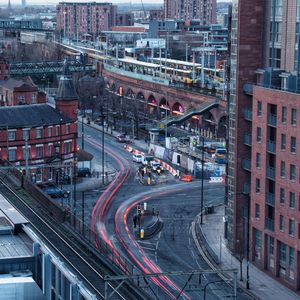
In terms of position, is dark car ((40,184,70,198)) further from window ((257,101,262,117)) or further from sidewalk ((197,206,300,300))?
window ((257,101,262,117))

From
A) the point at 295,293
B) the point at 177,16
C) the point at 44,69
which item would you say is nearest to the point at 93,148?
the point at 44,69

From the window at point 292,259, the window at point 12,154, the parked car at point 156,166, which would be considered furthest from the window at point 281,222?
the parked car at point 156,166

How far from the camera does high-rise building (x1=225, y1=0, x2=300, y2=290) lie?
2903 cm

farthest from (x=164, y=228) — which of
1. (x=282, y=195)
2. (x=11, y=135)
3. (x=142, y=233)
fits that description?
(x=11, y=135)

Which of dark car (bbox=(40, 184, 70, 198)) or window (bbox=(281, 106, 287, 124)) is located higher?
window (bbox=(281, 106, 287, 124))

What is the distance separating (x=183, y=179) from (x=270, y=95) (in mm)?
16380

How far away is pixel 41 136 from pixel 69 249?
910 inches

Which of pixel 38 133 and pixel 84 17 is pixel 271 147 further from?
pixel 84 17

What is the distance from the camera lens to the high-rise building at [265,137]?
29.0 m

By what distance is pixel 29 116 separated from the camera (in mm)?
45062

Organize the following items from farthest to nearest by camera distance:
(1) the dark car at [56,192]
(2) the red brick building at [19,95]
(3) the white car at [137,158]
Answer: (2) the red brick building at [19,95]
(3) the white car at [137,158]
(1) the dark car at [56,192]

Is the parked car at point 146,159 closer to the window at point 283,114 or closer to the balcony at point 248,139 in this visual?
the balcony at point 248,139

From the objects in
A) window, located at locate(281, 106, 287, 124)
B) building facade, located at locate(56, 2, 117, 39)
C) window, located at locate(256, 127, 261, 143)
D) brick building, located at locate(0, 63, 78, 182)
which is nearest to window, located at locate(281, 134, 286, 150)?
window, located at locate(281, 106, 287, 124)

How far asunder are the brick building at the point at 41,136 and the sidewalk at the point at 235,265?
974cm
